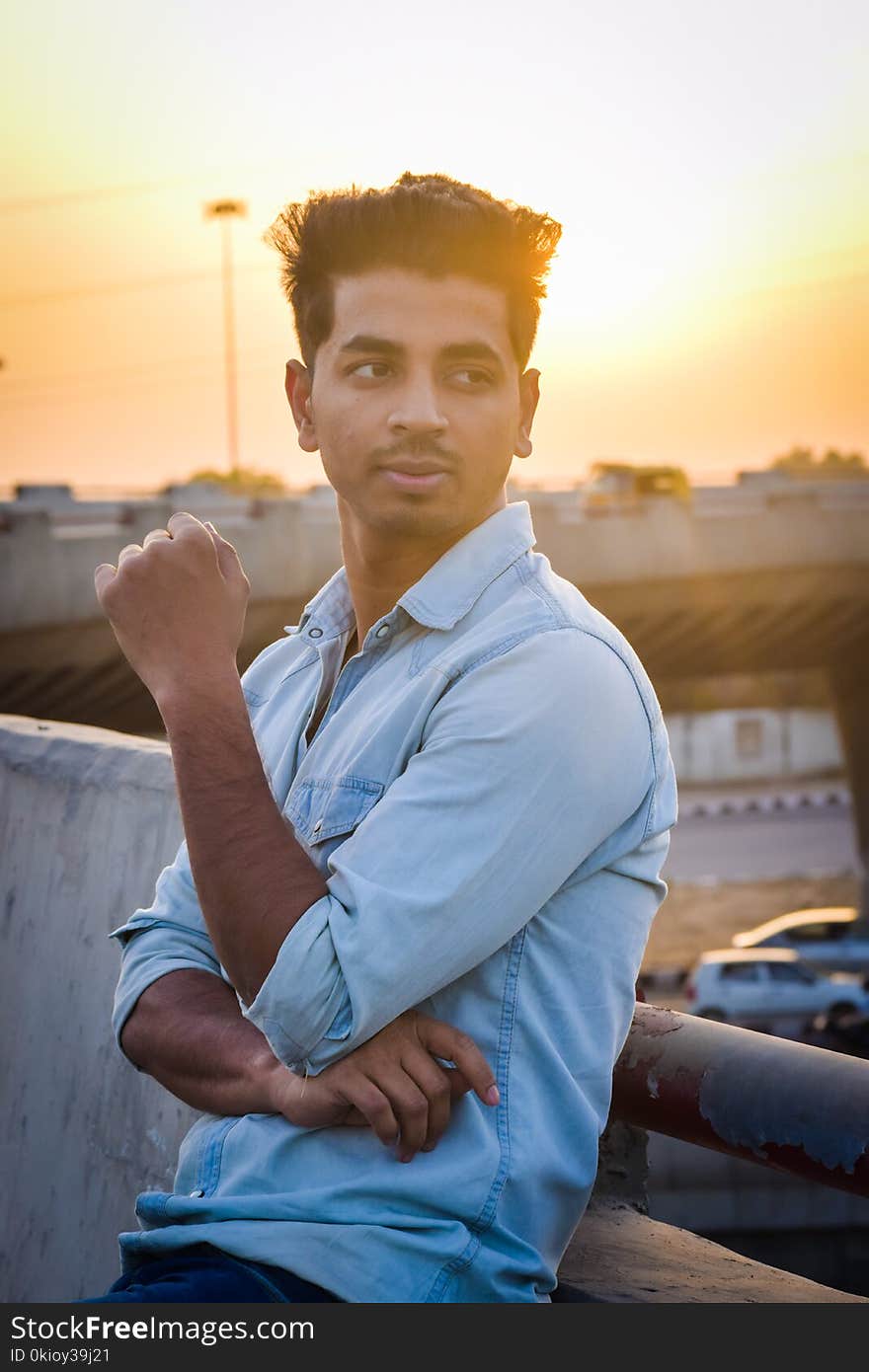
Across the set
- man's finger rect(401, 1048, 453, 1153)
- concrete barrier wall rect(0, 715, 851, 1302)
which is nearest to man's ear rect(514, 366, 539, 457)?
man's finger rect(401, 1048, 453, 1153)

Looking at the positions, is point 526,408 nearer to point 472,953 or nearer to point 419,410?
point 419,410

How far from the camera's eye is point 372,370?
2426 mm

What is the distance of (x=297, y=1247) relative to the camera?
201 centimetres

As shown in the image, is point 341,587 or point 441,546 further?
point 341,587

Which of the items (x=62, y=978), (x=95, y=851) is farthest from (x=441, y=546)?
(x=62, y=978)

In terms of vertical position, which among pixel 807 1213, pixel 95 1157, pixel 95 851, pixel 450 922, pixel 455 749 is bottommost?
pixel 807 1213

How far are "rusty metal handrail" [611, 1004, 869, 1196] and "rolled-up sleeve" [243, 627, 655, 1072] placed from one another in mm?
396

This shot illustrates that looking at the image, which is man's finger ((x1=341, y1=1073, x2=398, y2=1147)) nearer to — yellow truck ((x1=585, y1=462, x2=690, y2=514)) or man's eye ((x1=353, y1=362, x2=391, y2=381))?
man's eye ((x1=353, y1=362, x2=391, y2=381))

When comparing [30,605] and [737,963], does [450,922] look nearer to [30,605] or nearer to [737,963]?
[30,605]

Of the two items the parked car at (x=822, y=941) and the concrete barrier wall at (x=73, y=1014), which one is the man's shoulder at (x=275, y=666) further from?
the parked car at (x=822, y=941)

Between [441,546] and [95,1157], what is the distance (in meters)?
1.80

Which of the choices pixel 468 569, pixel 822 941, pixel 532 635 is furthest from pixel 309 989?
pixel 822 941

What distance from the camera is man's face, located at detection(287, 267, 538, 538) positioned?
2.38 meters

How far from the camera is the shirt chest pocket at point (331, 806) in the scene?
2.23m
